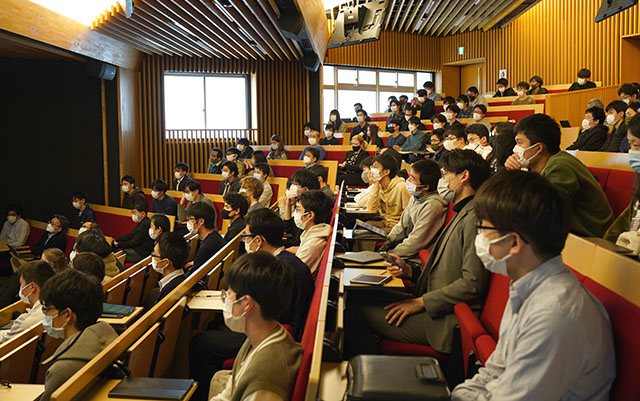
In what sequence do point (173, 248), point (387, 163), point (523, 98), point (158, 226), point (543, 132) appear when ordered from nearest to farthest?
point (543, 132) < point (173, 248) < point (387, 163) < point (158, 226) < point (523, 98)

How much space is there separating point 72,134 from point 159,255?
24.8 feet

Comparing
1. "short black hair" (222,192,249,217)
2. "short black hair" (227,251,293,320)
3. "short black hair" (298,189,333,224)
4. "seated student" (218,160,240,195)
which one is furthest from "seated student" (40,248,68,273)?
"seated student" (218,160,240,195)

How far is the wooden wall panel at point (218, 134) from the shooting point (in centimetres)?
1141

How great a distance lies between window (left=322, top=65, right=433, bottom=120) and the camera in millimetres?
13984

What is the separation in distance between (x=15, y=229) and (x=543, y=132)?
25.6 ft

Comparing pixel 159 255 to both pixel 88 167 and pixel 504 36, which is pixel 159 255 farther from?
pixel 504 36

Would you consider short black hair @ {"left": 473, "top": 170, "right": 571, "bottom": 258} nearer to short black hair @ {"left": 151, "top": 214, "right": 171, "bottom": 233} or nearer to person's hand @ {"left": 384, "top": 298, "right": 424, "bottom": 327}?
person's hand @ {"left": 384, "top": 298, "right": 424, "bottom": 327}

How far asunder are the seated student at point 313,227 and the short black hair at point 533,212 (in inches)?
76.4

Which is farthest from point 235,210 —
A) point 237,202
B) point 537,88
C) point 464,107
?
point 537,88

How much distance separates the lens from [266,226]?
118 inches

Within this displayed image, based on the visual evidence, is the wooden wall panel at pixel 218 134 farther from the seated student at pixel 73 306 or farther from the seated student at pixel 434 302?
the seated student at pixel 434 302

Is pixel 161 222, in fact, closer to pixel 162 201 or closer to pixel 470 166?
pixel 162 201

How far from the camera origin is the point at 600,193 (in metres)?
2.57

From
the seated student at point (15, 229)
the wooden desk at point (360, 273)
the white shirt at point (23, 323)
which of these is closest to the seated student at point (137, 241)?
the seated student at point (15, 229)
